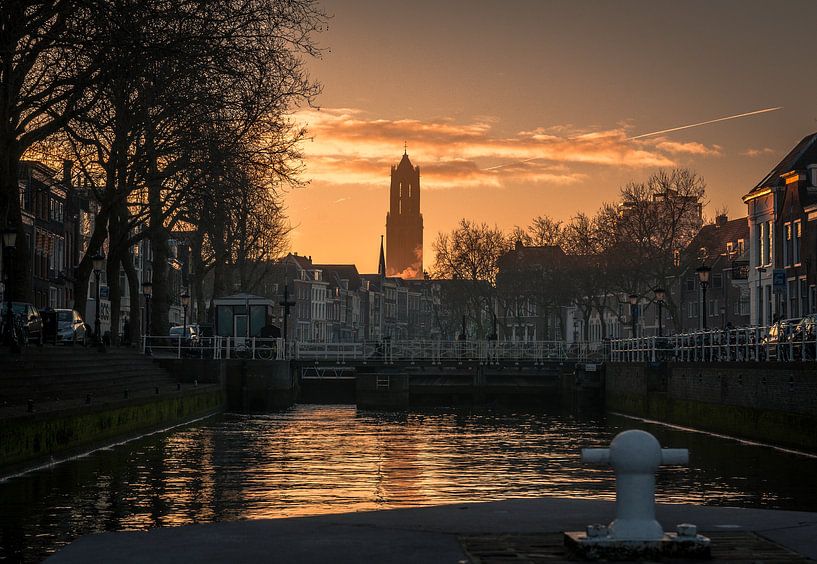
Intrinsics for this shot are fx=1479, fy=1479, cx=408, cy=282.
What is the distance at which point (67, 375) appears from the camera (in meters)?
41.2

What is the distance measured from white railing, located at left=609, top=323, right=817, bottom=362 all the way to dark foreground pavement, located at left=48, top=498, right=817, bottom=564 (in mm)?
22886

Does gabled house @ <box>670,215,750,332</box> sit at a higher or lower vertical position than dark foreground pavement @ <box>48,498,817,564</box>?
higher

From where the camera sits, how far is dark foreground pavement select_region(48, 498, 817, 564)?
1088cm

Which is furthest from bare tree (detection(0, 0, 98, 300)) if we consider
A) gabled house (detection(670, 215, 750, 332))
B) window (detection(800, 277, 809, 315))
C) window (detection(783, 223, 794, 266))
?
gabled house (detection(670, 215, 750, 332))

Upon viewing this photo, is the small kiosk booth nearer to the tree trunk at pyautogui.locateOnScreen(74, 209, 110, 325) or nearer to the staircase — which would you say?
the staircase

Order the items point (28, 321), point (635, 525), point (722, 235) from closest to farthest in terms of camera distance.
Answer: point (635, 525) → point (28, 321) → point (722, 235)

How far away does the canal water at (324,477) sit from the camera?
19359mm

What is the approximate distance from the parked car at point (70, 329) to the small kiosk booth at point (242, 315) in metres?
16.6

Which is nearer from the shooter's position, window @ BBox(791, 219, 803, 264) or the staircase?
the staircase

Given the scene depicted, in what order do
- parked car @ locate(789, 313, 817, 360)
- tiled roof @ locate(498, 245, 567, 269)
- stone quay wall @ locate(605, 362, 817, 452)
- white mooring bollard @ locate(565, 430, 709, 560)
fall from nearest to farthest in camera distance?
white mooring bollard @ locate(565, 430, 709, 560)
stone quay wall @ locate(605, 362, 817, 452)
parked car @ locate(789, 313, 817, 360)
tiled roof @ locate(498, 245, 567, 269)

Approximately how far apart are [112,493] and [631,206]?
8138 cm

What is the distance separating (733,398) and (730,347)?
4.32m

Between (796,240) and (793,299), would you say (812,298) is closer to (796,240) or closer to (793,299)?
(793,299)

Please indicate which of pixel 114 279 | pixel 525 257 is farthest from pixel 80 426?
pixel 525 257
